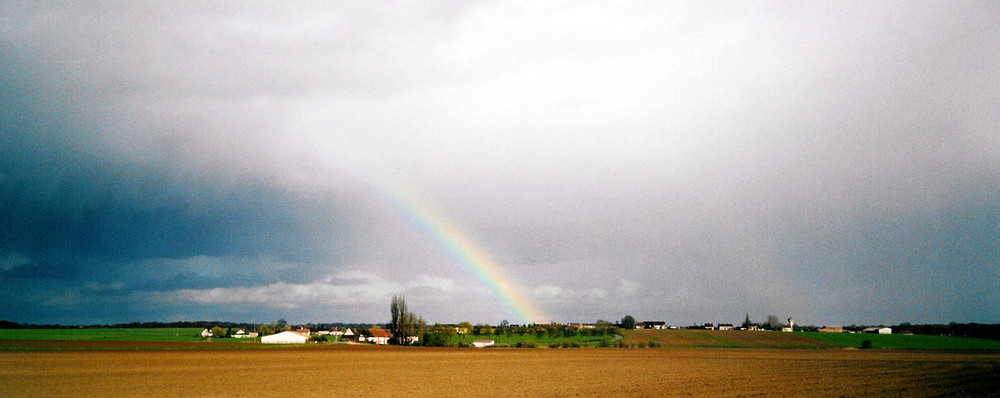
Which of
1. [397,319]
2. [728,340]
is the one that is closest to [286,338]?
[397,319]

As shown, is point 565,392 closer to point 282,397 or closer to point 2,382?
point 282,397

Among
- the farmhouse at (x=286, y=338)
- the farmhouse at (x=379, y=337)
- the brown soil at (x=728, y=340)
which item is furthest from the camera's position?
the farmhouse at (x=379, y=337)

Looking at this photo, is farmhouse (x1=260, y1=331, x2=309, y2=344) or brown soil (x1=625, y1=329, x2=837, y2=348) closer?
farmhouse (x1=260, y1=331, x2=309, y2=344)

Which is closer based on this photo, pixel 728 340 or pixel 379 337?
pixel 728 340

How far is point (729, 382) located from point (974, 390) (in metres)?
14.0

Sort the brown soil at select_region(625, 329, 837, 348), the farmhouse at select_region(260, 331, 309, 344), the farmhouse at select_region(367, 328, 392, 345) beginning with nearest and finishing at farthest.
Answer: the farmhouse at select_region(260, 331, 309, 344)
the brown soil at select_region(625, 329, 837, 348)
the farmhouse at select_region(367, 328, 392, 345)

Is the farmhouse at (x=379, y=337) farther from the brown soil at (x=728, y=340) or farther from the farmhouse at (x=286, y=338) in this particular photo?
the brown soil at (x=728, y=340)

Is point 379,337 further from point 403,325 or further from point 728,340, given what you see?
point 728,340

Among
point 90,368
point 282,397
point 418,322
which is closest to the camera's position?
point 282,397

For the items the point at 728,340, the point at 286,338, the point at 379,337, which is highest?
the point at 286,338

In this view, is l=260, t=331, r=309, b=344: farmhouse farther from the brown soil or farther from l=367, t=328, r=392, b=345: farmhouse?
the brown soil

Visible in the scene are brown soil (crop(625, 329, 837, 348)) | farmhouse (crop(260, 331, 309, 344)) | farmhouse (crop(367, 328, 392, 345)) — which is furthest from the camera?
farmhouse (crop(367, 328, 392, 345))

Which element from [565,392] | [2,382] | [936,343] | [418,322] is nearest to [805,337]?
[936,343]

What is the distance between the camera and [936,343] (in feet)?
542
